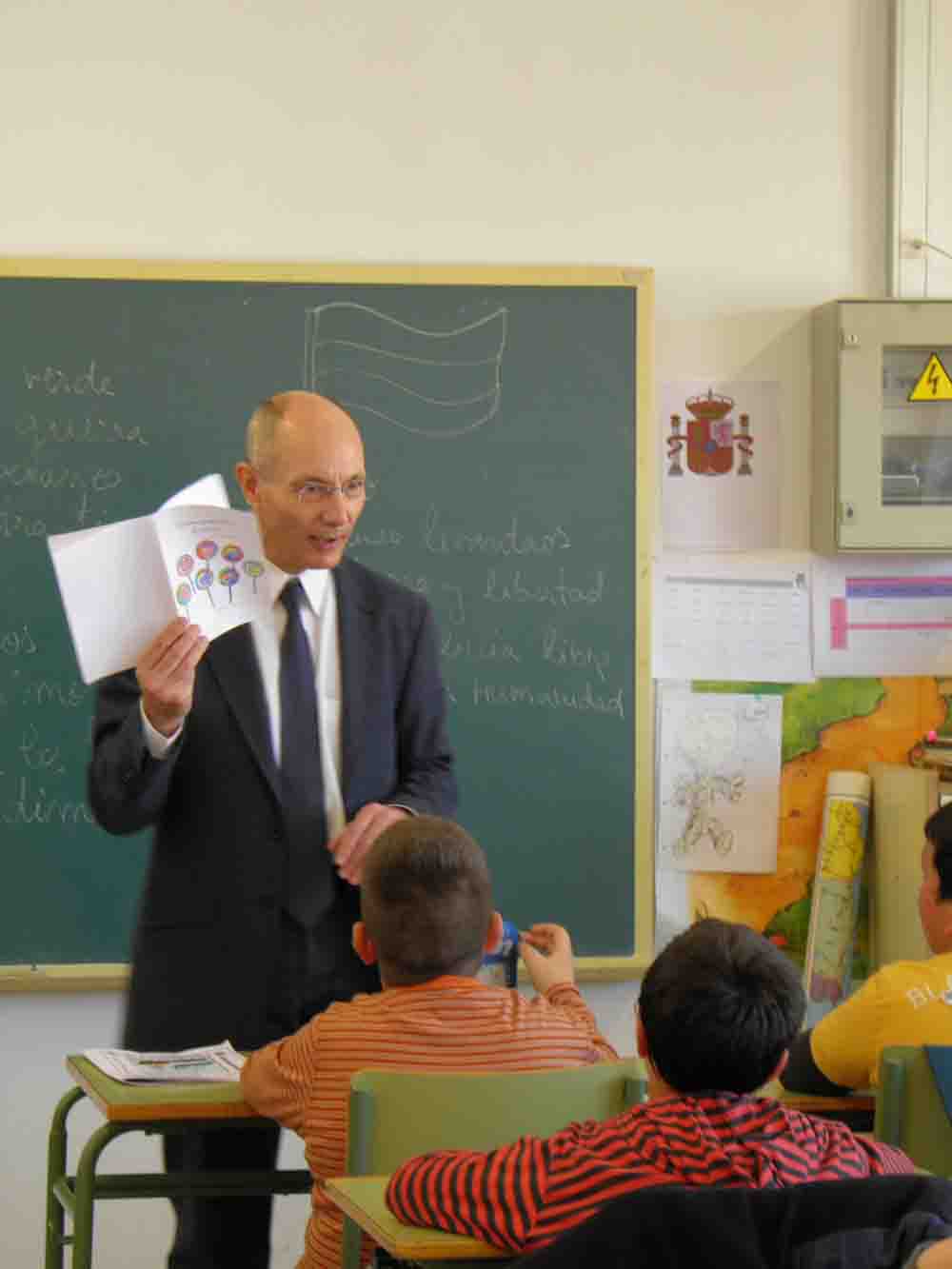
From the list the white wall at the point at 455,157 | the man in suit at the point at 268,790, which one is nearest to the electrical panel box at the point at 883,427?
the white wall at the point at 455,157

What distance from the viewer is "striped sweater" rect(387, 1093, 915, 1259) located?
1770 millimetres

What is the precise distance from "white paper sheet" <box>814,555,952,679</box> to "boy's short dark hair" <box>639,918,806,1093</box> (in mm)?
2668

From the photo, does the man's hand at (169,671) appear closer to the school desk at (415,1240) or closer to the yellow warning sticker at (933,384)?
the school desk at (415,1240)

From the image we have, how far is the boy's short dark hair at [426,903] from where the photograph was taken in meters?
2.60

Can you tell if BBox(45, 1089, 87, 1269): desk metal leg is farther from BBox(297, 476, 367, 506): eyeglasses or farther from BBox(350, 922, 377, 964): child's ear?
BBox(297, 476, 367, 506): eyeglasses

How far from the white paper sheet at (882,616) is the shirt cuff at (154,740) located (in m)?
2.10

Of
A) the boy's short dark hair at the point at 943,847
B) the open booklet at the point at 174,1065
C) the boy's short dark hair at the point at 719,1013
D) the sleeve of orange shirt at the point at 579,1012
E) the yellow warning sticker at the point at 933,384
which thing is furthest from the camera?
the yellow warning sticker at the point at 933,384

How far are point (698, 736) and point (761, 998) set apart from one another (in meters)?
2.61

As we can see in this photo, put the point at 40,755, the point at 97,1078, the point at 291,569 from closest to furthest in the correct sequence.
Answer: the point at 97,1078 → the point at 291,569 → the point at 40,755

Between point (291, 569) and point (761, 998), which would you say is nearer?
point (761, 998)

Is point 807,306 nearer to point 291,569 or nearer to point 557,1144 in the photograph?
point 291,569

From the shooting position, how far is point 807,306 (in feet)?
15.2

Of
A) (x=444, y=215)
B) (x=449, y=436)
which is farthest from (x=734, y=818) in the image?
(x=444, y=215)

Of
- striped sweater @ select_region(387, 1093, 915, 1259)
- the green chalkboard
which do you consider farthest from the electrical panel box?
striped sweater @ select_region(387, 1093, 915, 1259)
